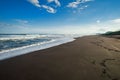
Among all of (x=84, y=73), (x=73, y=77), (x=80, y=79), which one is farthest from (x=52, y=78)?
(x=84, y=73)

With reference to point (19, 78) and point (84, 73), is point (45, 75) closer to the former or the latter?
point (19, 78)

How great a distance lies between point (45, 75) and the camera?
3.73 meters

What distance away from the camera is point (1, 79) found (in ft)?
11.3

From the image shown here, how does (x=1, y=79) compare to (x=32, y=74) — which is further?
(x=32, y=74)

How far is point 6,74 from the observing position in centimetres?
384

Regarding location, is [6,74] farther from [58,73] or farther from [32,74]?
[58,73]

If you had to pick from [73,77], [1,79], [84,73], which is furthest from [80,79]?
[1,79]

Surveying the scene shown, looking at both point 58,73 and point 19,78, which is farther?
point 58,73

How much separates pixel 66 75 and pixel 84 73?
74 cm

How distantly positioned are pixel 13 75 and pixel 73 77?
7.49 ft

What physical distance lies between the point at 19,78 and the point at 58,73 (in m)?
1.45

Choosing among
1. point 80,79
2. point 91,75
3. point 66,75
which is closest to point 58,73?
point 66,75

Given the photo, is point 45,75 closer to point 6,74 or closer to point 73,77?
point 73,77

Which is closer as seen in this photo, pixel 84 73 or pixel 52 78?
pixel 52 78
